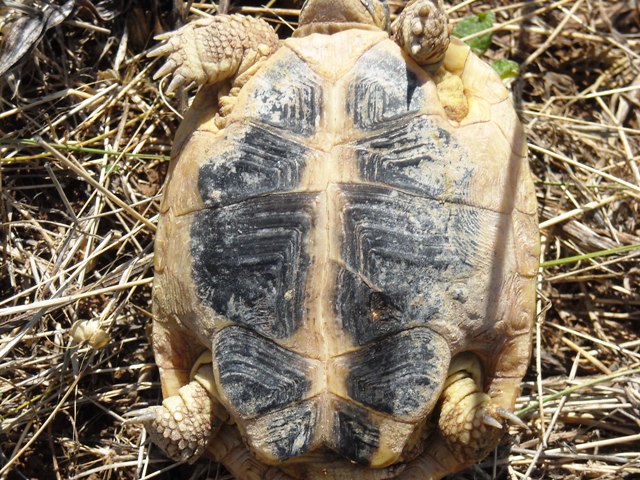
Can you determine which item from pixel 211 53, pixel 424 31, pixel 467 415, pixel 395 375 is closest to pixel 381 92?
pixel 424 31

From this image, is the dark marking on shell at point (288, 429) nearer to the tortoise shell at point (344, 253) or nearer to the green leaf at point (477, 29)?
the tortoise shell at point (344, 253)

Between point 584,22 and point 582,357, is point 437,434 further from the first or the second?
point 584,22

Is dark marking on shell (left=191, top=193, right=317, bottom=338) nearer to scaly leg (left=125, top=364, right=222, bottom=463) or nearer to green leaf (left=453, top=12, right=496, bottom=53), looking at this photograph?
scaly leg (left=125, top=364, right=222, bottom=463)

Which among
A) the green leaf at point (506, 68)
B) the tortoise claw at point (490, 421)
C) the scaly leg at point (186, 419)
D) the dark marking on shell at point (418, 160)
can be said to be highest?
the dark marking on shell at point (418, 160)

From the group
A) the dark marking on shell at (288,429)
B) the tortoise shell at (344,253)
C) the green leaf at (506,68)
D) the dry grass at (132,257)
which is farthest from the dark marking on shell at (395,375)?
the green leaf at (506,68)

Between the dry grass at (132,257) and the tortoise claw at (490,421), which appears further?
the dry grass at (132,257)

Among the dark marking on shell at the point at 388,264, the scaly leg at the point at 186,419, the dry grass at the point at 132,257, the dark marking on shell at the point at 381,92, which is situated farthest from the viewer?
the dry grass at the point at 132,257

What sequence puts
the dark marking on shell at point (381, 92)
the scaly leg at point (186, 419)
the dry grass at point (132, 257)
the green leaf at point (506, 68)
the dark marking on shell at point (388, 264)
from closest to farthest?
the dark marking on shell at point (388, 264)
the dark marking on shell at point (381, 92)
the scaly leg at point (186, 419)
the dry grass at point (132, 257)
the green leaf at point (506, 68)

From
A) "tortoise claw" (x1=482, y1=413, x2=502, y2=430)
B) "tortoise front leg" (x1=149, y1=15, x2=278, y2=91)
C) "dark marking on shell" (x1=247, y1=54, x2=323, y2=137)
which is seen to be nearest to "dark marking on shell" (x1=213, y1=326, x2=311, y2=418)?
"tortoise claw" (x1=482, y1=413, x2=502, y2=430)
